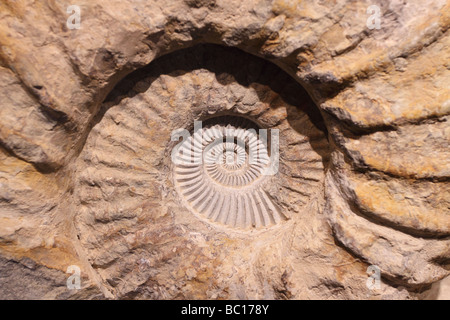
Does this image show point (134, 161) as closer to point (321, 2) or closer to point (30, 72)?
point (30, 72)

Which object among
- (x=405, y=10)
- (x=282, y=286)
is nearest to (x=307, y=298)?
(x=282, y=286)

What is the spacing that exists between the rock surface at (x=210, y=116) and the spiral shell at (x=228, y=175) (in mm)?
55

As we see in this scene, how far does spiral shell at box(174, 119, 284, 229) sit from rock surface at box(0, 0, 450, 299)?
0.18 ft

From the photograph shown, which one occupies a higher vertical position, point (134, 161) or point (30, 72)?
point (30, 72)

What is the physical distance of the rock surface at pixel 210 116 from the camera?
3.04ft

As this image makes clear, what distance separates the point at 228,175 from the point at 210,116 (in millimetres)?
304

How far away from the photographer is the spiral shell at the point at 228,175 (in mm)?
1307

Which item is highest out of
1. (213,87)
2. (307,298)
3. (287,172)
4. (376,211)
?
(213,87)

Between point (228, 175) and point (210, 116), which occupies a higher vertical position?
point (210, 116)

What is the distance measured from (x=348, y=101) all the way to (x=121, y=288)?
3.53ft

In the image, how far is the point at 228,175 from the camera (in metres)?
1.42

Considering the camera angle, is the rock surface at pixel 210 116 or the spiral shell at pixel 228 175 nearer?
the rock surface at pixel 210 116

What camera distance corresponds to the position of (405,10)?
0.89 meters

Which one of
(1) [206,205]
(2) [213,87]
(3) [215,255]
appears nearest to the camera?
(2) [213,87]
